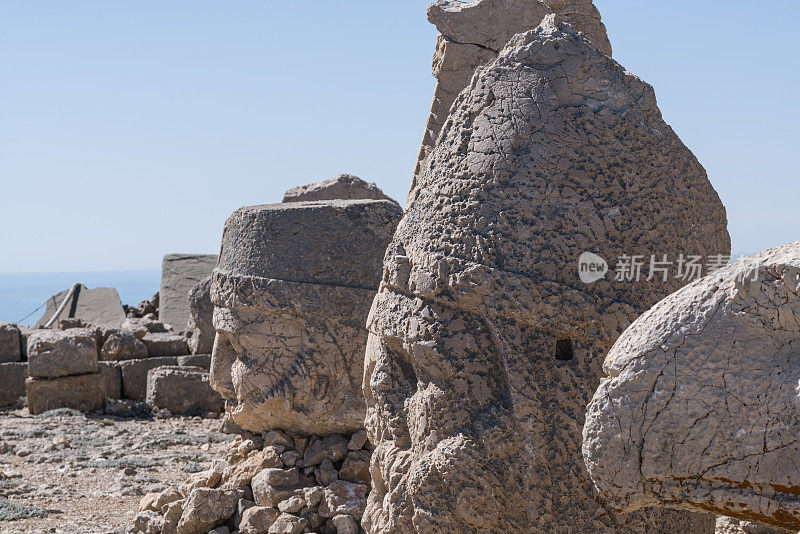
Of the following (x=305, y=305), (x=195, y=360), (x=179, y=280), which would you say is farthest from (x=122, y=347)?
(x=305, y=305)

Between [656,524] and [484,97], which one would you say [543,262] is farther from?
[656,524]

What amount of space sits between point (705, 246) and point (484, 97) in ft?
2.57

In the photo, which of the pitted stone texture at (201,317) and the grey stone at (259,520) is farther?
the pitted stone texture at (201,317)

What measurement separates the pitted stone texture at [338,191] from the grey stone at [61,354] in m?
5.04

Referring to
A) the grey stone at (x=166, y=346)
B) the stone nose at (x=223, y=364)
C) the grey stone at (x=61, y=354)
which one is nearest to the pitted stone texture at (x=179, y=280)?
the grey stone at (x=166, y=346)

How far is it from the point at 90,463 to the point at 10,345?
3.91 metres

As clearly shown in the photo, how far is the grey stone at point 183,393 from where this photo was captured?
408 inches

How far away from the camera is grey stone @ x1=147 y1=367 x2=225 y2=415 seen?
1036cm

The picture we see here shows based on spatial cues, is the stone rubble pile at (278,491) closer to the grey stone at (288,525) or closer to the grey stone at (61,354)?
the grey stone at (288,525)

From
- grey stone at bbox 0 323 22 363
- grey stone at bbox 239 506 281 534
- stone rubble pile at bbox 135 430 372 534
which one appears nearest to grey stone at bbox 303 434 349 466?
stone rubble pile at bbox 135 430 372 534

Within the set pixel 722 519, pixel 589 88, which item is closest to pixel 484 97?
pixel 589 88

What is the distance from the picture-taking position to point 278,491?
15.6 ft

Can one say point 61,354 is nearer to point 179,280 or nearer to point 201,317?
point 201,317

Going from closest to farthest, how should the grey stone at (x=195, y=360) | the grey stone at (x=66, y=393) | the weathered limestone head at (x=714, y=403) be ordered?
the weathered limestone head at (x=714, y=403)
the grey stone at (x=66, y=393)
the grey stone at (x=195, y=360)
